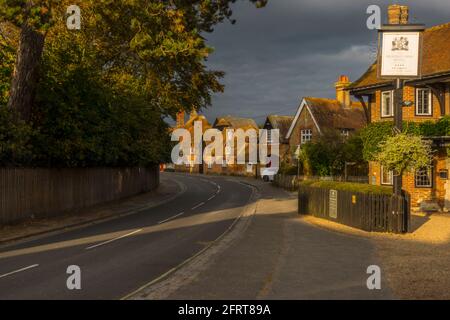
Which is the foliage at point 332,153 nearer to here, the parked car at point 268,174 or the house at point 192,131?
the parked car at point 268,174

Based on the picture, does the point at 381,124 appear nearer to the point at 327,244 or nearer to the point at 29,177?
the point at 327,244

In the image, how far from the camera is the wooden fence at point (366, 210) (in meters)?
17.5

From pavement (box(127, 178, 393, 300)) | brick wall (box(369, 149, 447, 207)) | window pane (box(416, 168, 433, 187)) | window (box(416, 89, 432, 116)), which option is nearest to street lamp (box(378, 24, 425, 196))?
pavement (box(127, 178, 393, 300))

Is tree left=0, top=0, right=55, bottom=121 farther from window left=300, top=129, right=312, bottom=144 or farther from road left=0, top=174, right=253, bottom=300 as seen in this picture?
window left=300, top=129, right=312, bottom=144

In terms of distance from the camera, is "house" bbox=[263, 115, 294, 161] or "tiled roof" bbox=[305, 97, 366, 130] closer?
"tiled roof" bbox=[305, 97, 366, 130]

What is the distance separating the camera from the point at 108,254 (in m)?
14.1

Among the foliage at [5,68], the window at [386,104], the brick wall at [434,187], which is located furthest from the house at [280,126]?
the foliage at [5,68]

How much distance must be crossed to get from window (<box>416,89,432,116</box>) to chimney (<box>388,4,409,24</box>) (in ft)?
18.0

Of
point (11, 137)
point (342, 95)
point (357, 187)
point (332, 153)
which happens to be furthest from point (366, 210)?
point (342, 95)

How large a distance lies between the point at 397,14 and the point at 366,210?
16.6 meters

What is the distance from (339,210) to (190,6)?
459 inches

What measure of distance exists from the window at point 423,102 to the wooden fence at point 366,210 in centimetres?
837

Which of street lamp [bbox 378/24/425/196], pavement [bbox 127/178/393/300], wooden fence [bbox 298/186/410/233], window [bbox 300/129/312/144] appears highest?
street lamp [bbox 378/24/425/196]

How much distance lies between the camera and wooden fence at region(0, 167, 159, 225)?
20.5 meters
